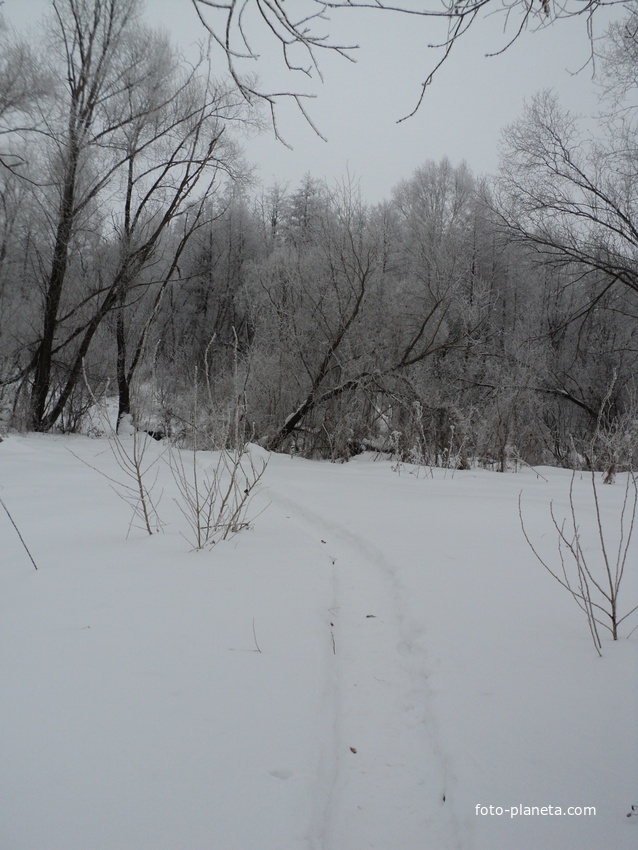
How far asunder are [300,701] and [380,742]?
1.03 ft

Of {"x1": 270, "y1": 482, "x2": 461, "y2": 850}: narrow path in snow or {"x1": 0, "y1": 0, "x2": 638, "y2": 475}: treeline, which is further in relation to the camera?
{"x1": 0, "y1": 0, "x2": 638, "y2": 475}: treeline

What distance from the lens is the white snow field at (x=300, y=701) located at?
1.39 meters

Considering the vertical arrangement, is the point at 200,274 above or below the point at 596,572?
above

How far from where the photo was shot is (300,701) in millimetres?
1917

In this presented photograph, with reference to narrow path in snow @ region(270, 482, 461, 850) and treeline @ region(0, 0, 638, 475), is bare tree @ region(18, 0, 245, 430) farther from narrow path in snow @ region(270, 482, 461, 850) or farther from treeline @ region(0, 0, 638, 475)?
narrow path in snow @ region(270, 482, 461, 850)

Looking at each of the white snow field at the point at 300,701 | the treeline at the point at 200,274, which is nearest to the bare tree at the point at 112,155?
the treeline at the point at 200,274

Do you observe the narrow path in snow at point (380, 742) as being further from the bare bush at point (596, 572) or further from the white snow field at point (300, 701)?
the bare bush at point (596, 572)

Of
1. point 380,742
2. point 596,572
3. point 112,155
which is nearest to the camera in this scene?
point 380,742

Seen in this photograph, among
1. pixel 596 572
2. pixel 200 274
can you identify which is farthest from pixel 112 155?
pixel 596 572

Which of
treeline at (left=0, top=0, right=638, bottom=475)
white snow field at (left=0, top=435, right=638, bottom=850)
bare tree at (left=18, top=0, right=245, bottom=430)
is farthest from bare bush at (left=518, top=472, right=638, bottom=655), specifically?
bare tree at (left=18, top=0, right=245, bottom=430)

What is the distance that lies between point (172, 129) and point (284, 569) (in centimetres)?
1242

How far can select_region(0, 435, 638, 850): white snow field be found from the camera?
1.39m

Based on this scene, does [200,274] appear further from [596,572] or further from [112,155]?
[596,572]

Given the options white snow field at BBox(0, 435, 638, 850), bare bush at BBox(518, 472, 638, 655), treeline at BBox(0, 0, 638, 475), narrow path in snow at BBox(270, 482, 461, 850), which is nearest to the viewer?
white snow field at BBox(0, 435, 638, 850)
